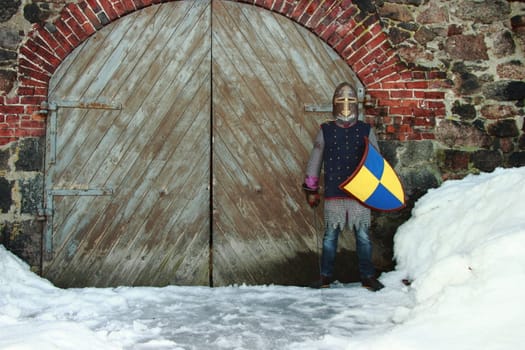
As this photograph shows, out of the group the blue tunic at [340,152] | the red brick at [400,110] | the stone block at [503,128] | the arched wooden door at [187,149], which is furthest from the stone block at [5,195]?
the stone block at [503,128]

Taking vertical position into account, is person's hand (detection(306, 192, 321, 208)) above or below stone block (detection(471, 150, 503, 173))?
below

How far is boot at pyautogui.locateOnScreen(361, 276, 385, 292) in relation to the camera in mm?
4391

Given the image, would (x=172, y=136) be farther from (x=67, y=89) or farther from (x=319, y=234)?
(x=319, y=234)

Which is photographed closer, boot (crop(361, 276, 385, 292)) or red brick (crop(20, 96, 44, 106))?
boot (crop(361, 276, 385, 292))

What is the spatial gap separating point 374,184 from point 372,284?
815 mm

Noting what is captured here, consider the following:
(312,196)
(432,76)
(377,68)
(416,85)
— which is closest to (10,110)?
(312,196)

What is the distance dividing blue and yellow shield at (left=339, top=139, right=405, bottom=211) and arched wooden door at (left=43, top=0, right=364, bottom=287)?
0.78 metres

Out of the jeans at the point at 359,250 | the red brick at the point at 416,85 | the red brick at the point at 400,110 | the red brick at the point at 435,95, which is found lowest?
the jeans at the point at 359,250

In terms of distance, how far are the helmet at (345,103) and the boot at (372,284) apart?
50.1 inches

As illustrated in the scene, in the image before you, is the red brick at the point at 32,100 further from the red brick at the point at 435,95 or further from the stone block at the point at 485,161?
the stone block at the point at 485,161

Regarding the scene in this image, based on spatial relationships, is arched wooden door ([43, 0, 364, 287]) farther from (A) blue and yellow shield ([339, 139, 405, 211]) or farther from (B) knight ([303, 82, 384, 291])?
(A) blue and yellow shield ([339, 139, 405, 211])

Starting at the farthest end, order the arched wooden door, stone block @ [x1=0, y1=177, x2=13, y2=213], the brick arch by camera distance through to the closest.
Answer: the brick arch → the arched wooden door → stone block @ [x1=0, y1=177, x2=13, y2=213]

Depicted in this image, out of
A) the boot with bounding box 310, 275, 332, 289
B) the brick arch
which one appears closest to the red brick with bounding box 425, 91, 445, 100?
the brick arch

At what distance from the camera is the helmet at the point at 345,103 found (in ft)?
14.4
